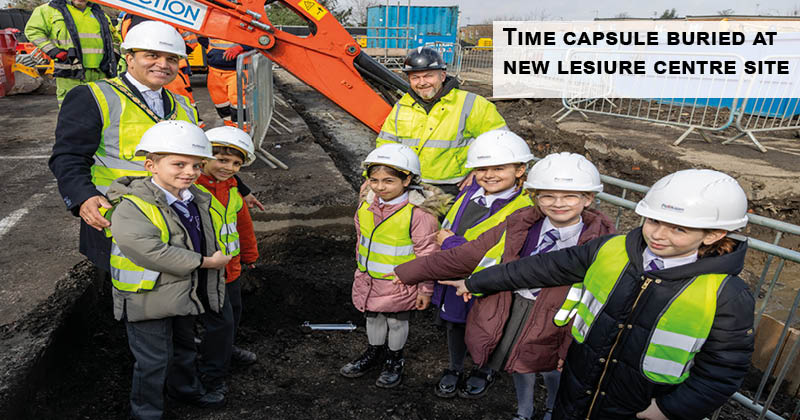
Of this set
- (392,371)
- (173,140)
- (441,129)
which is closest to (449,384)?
(392,371)

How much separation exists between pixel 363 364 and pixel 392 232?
101cm

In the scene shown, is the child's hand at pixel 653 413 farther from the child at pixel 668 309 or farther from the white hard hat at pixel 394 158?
the white hard hat at pixel 394 158

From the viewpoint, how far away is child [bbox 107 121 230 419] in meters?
2.27

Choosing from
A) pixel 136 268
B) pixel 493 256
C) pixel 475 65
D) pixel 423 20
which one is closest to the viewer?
pixel 136 268

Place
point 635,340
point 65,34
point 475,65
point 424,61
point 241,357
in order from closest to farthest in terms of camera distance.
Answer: point 635,340 < point 241,357 < point 424,61 < point 65,34 < point 475,65

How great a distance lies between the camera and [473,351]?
2.65m

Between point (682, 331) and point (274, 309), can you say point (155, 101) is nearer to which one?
point (274, 309)

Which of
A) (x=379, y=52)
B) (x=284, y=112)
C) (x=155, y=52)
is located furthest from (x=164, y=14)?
(x=379, y=52)

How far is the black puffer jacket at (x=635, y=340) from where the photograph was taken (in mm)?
1748

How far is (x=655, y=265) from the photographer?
1918mm

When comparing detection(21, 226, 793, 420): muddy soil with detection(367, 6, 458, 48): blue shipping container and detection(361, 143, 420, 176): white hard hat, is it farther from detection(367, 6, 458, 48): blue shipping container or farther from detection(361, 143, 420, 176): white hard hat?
detection(367, 6, 458, 48): blue shipping container

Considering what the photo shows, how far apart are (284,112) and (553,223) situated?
29.4ft

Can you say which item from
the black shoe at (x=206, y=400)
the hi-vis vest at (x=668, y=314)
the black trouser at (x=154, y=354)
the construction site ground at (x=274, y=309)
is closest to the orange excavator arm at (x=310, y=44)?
the construction site ground at (x=274, y=309)

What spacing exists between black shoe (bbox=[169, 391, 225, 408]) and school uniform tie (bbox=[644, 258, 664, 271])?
2411 millimetres
